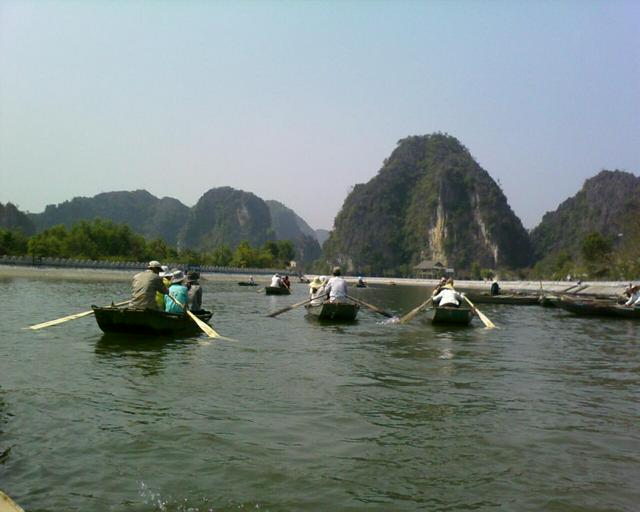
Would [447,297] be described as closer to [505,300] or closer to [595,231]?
[505,300]

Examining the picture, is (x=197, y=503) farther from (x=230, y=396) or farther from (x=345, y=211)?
(x=345, y=211)

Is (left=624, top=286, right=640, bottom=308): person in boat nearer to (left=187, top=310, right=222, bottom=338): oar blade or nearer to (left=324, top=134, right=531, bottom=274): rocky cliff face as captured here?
A: (left=187, top=310, right=222, bottom=338): oar blade

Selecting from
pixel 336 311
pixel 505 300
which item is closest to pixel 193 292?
pixel 336 311

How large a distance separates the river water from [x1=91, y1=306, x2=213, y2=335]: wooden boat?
59 cm

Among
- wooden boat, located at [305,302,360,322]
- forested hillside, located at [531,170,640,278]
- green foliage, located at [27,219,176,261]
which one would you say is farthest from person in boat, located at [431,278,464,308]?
green foliage, located at [27,219,176,261]

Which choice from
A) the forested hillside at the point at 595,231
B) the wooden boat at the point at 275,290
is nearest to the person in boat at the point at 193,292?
the wooden boat at the point at 275,290

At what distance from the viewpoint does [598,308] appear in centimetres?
2281

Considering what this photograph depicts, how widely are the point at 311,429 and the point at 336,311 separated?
40.9 ft

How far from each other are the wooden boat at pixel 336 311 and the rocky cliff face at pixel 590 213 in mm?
100519

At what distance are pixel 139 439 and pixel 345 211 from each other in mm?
178094

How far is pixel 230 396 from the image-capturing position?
25.1ft

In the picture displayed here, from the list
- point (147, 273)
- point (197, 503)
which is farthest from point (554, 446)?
point (147, 273)

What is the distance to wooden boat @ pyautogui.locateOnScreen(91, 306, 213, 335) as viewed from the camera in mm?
12375

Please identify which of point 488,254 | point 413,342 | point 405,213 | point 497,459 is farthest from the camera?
point 405,213
